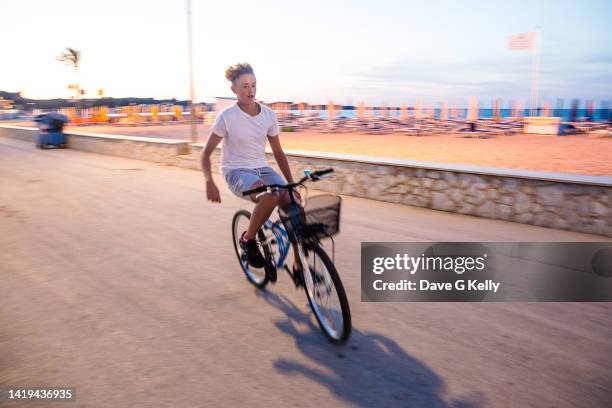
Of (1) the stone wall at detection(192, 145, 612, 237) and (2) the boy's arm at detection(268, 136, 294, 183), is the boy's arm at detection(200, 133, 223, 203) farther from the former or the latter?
(1) the stone wall at detection(192, 145, 612, 237)

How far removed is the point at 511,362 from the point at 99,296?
11.3ft

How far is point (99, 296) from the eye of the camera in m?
4.29

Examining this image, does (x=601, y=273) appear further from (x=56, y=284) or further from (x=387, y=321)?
(x=56, y=284)

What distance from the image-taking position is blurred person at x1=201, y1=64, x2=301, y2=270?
376 centimetres

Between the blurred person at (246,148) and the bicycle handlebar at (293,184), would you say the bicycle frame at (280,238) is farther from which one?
the bicycle handlebar at (293,184)

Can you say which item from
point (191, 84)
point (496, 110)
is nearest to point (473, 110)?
point (496, 110)

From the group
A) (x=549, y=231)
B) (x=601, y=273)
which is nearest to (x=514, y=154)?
(x=549, y=231)

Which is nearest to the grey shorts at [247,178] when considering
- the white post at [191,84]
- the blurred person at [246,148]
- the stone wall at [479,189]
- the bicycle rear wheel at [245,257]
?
the blurred person at [246,148]

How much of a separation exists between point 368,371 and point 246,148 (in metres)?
1.98

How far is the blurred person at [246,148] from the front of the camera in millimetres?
3764

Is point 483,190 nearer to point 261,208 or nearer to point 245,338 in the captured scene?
point 261,208

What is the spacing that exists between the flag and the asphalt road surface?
23.7 meters

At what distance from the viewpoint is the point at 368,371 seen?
9.93ft

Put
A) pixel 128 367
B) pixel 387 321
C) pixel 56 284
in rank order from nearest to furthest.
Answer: pixel 128 367
pixel 387 321
pixel 56 284
